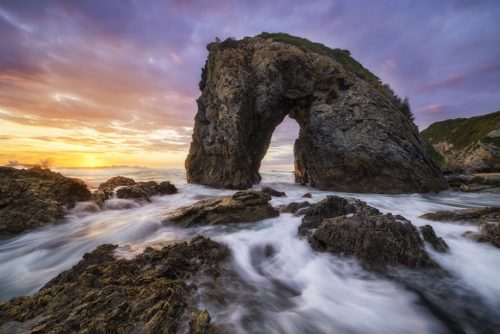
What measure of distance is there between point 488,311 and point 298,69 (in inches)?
725

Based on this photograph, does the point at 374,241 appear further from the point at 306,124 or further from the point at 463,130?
the point at 463,130

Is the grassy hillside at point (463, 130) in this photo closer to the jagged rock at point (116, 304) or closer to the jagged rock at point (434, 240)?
the jagged rock at point (434, 240)

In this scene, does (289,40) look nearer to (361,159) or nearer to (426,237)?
(361,159)

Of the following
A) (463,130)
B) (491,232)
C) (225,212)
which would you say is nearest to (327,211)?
(225,212)

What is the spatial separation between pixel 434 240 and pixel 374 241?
1.69 meters

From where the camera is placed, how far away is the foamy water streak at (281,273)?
3.90m

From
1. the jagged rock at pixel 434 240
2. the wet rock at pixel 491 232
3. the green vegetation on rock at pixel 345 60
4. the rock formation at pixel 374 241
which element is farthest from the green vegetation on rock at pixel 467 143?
the rock formation at pixel 374 241

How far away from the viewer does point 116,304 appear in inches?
128

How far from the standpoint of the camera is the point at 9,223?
8.44 m

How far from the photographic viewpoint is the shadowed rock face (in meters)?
16.4

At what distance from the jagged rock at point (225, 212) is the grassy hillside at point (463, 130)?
3757cm

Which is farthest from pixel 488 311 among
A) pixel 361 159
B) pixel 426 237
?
pixel 361 159

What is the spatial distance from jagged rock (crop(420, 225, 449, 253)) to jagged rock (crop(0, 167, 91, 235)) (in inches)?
445

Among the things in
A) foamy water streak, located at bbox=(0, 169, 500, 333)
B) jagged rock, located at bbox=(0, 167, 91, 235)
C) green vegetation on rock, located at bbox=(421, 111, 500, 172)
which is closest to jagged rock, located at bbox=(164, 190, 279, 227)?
foamy water streak, located at bbox=(0, 169, 500, 333)
